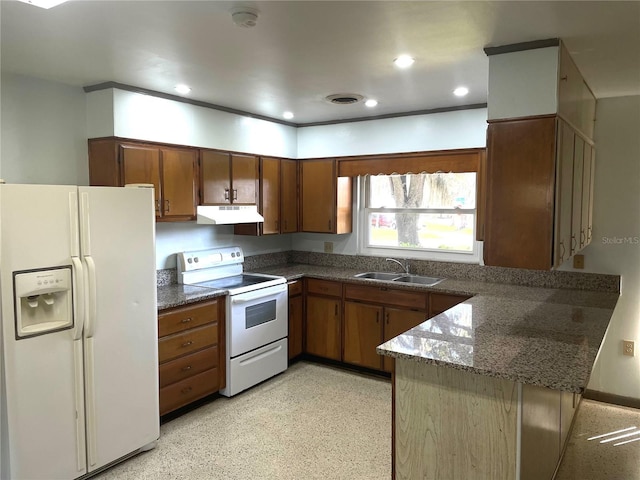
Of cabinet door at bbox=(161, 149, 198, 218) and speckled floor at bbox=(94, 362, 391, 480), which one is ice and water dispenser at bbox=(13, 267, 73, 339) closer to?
speckled floor at bbox=(94, 362, 391, 480)

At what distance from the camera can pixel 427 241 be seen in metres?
4.54

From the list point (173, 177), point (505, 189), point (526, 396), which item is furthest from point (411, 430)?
point (173, 177)

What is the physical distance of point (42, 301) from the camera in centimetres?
244

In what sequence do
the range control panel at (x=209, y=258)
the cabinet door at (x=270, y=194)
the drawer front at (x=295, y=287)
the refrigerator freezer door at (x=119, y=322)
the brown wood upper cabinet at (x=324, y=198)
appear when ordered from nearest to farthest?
1. the refrigerator freezer door at (x=119, y=322)
2. the range control panel at (x=209, y=258)
3. the drawer front at (x=295, y=287)
4. the cabinet door at (x=270, y=194)
5. the brown wood upper cabinet at (x=324, y=198)

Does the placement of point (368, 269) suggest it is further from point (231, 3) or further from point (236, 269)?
point (231, 3)

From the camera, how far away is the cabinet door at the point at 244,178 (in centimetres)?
416

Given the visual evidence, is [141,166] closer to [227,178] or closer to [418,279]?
[227,178]

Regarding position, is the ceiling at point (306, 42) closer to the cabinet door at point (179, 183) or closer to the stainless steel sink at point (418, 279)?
the cabinet door at point (179, 183)

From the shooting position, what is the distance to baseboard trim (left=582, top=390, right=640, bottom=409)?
12.0ft

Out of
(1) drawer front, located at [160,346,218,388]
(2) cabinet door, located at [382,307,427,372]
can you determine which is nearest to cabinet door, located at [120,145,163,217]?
(1) drawer front, located at [160,346,218,388]

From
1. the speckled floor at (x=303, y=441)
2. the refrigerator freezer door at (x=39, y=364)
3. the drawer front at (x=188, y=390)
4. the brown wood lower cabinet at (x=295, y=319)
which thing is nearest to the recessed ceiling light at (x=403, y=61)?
the refrigerator freezer door at (x=39, y=364)

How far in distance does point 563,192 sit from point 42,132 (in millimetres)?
3303

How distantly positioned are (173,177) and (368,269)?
6.95 ft

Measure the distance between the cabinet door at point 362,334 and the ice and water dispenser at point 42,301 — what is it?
2.41m
